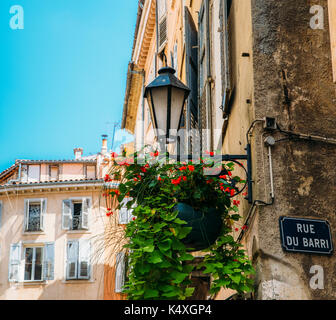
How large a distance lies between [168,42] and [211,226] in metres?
12.1

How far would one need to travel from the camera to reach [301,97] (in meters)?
5.49

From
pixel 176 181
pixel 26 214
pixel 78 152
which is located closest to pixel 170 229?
pixel 176 181

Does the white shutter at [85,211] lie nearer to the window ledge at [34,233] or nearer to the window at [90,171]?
the window ledge at [34,233]

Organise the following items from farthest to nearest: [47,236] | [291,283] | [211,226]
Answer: [47,236] < [211,226] < [291,283]

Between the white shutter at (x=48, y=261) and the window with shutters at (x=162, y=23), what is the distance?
59.7ft

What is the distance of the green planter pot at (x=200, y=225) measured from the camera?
17.1 ft

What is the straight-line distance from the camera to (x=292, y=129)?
540cm

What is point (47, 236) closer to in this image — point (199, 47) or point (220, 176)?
point (199, 47)

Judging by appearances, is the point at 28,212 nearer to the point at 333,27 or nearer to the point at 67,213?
the point at 67,213

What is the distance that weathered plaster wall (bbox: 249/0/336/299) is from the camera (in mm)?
4988

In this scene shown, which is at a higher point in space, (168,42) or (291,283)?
(168,42)
